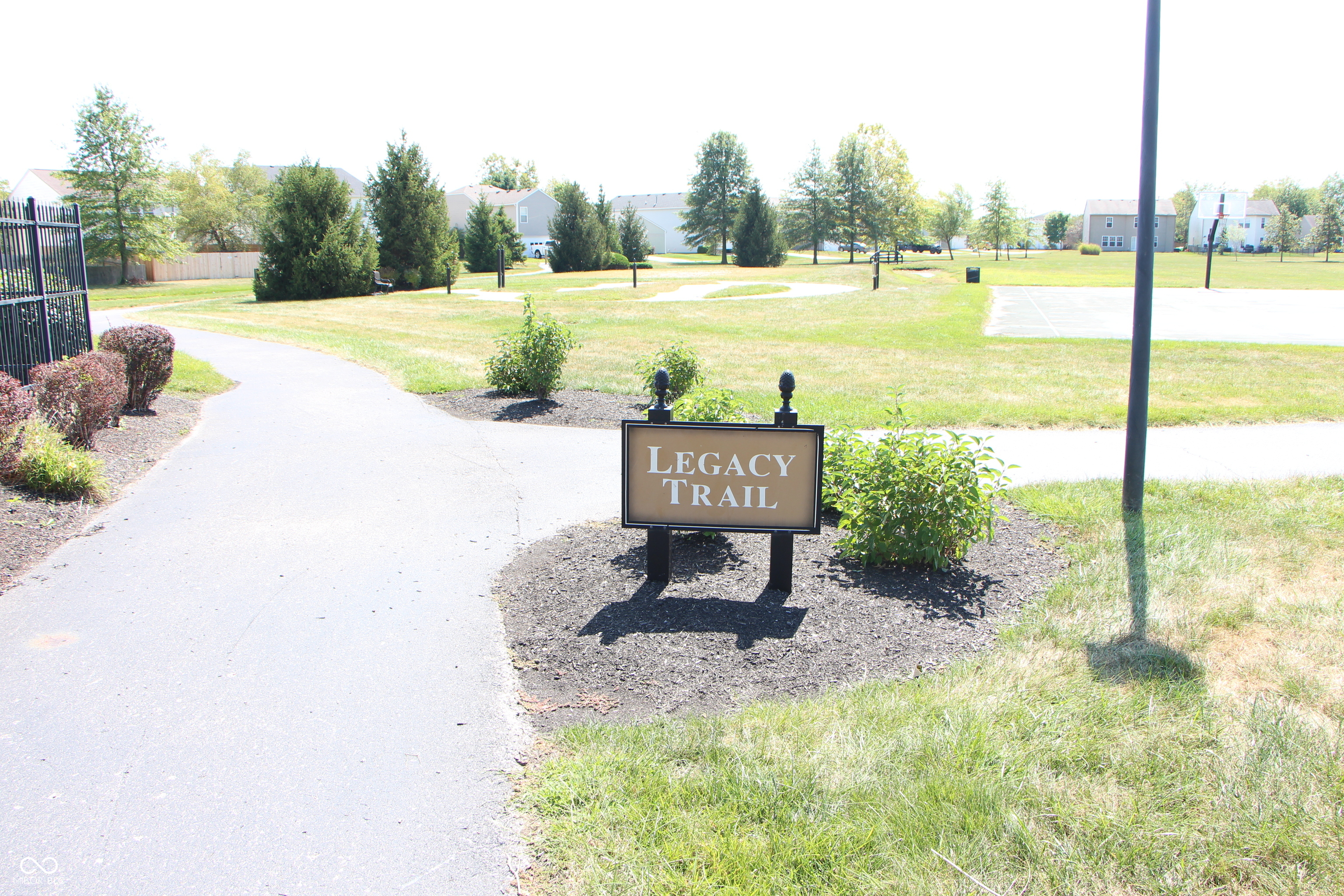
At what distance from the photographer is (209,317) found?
2373 cm

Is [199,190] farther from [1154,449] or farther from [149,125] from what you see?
[1154,449]

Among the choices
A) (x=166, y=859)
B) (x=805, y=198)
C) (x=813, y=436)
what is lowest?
(x=166, y=859)

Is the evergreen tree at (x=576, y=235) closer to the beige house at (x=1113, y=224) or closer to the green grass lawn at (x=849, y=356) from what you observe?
the green grass lawn at (x=849, y=356)

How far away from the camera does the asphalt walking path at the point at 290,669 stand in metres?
2.88

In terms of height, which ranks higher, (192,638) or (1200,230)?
(1200,230)

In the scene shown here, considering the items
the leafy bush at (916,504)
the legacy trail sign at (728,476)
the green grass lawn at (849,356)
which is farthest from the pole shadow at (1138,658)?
the green grass lawn at (849,356)

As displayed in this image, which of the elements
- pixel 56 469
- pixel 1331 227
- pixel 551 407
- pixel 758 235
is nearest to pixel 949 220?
pixel 758 235

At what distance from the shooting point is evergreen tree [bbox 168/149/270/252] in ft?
222

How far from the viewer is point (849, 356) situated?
1611cm

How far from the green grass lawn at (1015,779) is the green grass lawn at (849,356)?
19.1 feet

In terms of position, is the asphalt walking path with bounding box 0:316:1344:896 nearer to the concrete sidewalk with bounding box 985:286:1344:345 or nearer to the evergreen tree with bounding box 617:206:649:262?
the concrete sidewalk with bounding box 985:286:1344:345

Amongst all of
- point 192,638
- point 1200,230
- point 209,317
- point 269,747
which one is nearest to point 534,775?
point 269,747

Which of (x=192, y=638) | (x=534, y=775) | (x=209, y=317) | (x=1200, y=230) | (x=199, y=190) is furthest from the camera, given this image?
(x=1200, y=230)

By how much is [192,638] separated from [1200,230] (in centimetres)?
13376
